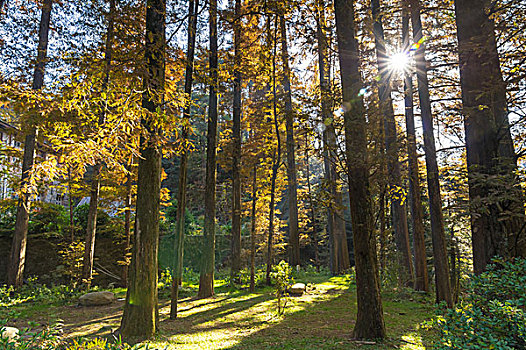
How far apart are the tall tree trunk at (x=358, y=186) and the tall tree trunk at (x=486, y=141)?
54.1 inches

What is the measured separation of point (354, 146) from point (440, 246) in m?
3.93

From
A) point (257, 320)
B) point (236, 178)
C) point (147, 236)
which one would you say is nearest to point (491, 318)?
point (257, 320)

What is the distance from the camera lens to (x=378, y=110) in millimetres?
5246

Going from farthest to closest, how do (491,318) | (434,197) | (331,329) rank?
(434,197)
(331,329)
(491,318)

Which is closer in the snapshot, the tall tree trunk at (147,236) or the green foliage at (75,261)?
the tall tree trunk at (147,236)

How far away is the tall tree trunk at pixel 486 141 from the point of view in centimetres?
388

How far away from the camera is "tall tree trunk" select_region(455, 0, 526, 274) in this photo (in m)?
3.88

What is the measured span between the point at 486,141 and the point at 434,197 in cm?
339

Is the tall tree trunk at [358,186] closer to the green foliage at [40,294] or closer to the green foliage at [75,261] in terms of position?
the green foliage at [40,294]

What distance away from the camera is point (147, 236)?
215 inches

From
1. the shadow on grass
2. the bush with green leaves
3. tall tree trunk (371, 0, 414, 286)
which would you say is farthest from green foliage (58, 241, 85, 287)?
the bush with green leaves

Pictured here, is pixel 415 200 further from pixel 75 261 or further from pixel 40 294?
pixel 40 294

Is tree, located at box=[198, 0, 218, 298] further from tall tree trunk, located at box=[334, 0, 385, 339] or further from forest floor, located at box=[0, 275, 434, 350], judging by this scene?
tall tree trunk, located at box=[334, 0, 385, 339]

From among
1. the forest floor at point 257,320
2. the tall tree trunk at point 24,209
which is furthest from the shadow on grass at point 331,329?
the tall tree trunk at point 24,209
